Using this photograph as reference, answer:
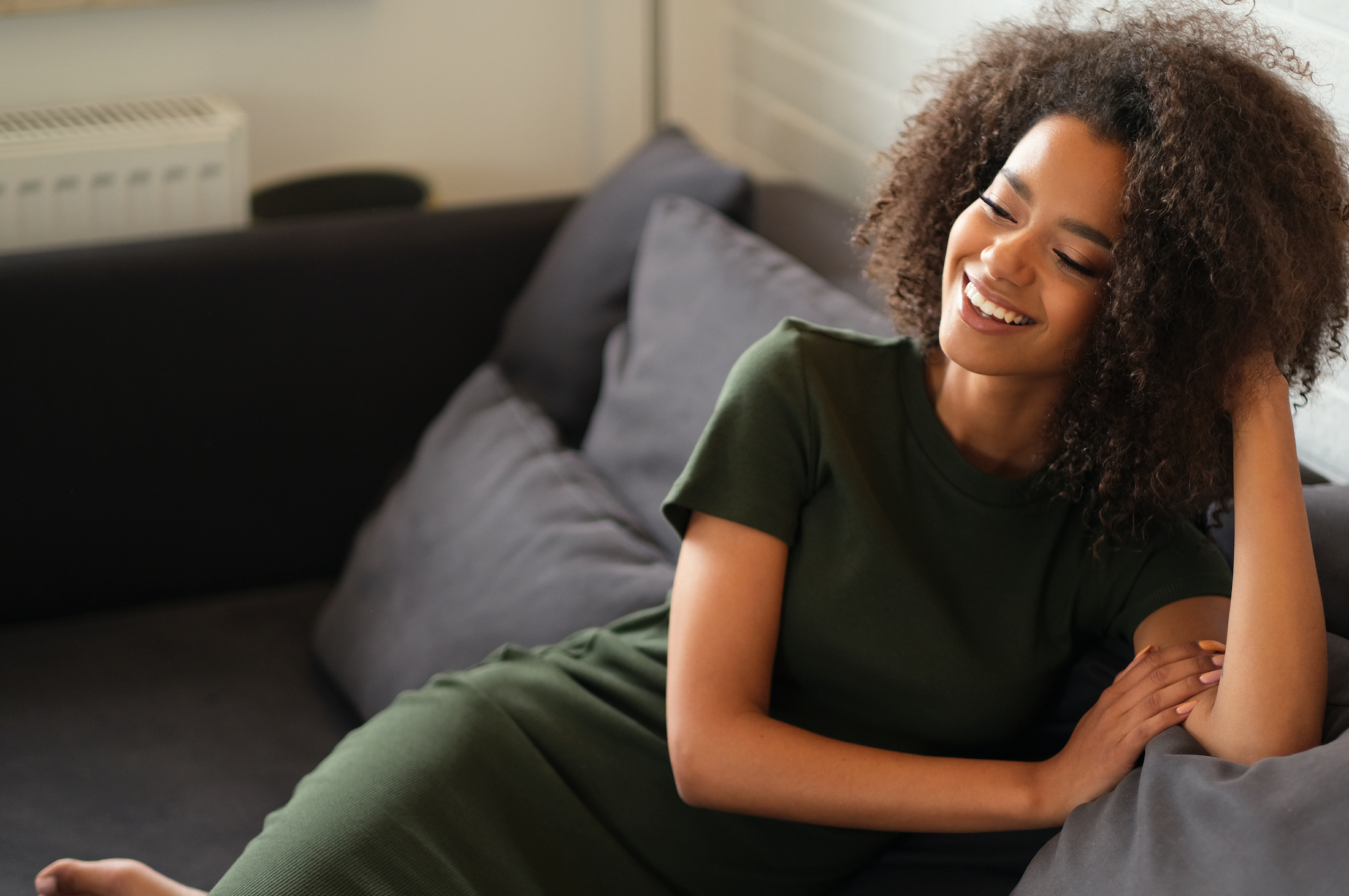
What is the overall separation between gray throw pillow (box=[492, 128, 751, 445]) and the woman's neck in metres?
0.71

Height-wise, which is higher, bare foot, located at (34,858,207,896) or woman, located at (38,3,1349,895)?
woman, located at (38,3,1349,895)

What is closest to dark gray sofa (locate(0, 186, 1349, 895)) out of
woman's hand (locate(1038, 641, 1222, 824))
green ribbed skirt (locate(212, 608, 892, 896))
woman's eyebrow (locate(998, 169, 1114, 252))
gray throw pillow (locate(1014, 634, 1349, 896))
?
green ribbed skirt (locate(212, 608, 892, 896))

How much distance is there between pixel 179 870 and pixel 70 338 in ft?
2.54

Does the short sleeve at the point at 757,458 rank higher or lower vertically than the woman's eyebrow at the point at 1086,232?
lower

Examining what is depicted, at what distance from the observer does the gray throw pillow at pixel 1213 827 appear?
2.79 ft

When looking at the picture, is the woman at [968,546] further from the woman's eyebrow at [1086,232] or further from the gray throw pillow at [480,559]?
the gray throw pillow at [480,559]

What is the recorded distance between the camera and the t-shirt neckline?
4.04ft

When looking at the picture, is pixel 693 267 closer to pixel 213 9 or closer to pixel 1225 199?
pixel 1225 199

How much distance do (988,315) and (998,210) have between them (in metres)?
0.09

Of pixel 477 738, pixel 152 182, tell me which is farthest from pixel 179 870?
pixel 152 182

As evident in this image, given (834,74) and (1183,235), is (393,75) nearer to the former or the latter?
(834,74)

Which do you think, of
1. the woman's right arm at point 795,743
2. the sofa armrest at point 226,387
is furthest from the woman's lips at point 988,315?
the sofa armrest at point 226,387

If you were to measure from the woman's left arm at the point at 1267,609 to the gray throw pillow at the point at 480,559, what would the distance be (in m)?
0.62

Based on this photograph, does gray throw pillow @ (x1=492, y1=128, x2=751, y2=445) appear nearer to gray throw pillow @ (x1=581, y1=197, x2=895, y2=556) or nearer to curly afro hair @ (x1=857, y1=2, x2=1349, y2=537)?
gray throw pillow @ (x1=581, y1=197, x2=895, y2=556)
